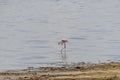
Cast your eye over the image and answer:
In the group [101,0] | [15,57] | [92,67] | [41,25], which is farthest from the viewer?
[101,0]

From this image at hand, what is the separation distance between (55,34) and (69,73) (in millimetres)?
13717

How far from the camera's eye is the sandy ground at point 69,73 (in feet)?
57.1

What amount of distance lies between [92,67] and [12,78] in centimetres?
297

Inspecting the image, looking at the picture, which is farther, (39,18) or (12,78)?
(39,18)

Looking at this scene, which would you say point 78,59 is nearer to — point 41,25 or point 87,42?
point 87,42

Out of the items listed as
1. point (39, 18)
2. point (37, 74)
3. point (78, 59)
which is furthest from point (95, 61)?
point (39, 18)

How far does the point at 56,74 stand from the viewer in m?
18.5

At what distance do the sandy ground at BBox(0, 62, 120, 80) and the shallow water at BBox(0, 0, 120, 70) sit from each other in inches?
83.3

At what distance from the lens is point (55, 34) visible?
32.2 meters

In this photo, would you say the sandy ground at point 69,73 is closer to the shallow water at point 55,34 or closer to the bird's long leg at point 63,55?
the shallow water at point 55,34

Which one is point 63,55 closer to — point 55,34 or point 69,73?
point 69,73

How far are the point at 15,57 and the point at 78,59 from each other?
287 centimetres

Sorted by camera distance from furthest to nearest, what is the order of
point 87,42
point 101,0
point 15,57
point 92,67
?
1. point 101,0
2. point 87,42
3. point 15,57
4. point 92,67

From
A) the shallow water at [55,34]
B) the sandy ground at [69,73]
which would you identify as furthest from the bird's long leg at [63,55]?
the sandy ground at [69,73]
